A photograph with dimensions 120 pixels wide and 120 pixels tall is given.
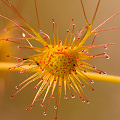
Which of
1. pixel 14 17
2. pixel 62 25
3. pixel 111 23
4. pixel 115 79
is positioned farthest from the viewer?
pixel 111 23

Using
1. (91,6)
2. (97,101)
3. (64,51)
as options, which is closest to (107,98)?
(97,101)

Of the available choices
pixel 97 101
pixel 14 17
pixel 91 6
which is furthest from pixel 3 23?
pixel 97 101

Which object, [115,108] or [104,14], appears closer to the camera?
[104,14]

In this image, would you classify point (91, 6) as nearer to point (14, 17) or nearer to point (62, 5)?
point (62, 5)

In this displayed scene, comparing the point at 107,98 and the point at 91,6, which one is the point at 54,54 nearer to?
→ the point at 91,6

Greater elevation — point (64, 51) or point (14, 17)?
point (14, 17)

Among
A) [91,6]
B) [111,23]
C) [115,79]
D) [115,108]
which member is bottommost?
[115,108]

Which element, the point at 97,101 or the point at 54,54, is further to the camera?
the point at 97,101

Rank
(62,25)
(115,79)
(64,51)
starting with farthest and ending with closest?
(62,25)
(115,79)
(64,51)

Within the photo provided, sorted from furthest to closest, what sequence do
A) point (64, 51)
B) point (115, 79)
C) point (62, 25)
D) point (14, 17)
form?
point (62, 25) → point (14, 17) → point (115, 79) → point (64, 51)
